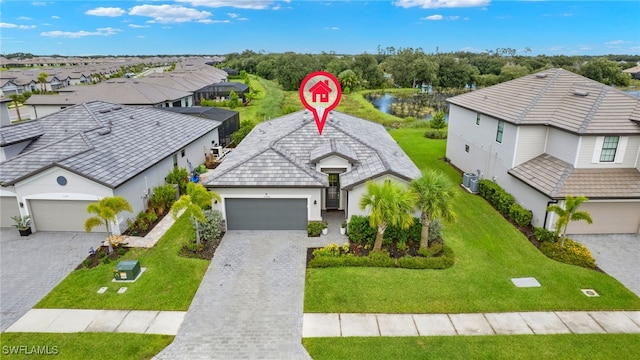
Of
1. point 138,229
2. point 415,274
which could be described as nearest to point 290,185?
point 415,274

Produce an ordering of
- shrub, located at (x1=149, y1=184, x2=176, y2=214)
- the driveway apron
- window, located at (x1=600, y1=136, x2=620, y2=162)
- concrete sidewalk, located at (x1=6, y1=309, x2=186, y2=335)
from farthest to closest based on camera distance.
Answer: shrub, located at (x1=149, y1=184, x2=176, y2=214) → window, located at (x1=600, y1=136, x2=620, y2=162) → concrete sidewalk, located at (x1=6, y1=309, x2=186, y2=335) → the driveway apron

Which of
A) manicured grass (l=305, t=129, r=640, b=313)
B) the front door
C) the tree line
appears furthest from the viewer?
the tree line

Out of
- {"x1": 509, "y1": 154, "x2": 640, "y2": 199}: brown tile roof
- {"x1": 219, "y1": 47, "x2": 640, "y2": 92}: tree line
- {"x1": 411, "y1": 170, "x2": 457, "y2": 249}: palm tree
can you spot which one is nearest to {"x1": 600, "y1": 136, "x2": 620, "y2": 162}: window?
{"x1": 509, "y1": 154, "x2": 640, "y2": 199}: brown tile roof

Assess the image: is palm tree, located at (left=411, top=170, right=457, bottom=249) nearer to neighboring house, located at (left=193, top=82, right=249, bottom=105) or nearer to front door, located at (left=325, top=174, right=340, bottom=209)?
front door, located at (left=325, top=174, right=340, bottom=209)

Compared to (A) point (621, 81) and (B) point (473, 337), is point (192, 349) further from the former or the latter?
(A) point (621, 81)

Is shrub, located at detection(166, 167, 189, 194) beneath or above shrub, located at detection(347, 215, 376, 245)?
above

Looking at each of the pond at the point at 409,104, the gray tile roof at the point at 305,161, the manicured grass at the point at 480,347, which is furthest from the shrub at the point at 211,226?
the pond at the point at 409,104

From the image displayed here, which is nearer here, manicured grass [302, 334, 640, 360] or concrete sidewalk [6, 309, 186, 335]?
manicured grass [302, 334, 640, 360]

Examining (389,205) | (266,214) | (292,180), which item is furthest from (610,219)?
(266,214)

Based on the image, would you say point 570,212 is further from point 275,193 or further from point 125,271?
point 125,271
